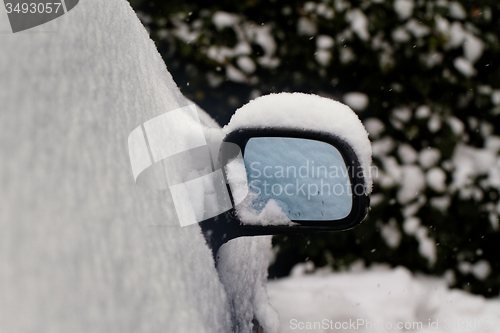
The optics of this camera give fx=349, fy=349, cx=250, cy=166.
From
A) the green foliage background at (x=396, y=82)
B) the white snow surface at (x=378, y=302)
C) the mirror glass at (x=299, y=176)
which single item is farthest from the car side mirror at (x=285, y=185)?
the green foliage background at (x=396, y=82)

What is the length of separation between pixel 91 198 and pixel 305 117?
1.35 ft

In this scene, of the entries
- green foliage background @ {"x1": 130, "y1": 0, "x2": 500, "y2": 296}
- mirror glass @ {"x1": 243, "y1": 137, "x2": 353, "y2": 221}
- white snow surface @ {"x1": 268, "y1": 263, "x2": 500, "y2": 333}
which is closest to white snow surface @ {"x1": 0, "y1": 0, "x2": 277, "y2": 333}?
mirror glass @ {"x1": 243, "y1": 137, "x2": 353, "y2": 221}

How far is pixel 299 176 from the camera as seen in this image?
842 mm

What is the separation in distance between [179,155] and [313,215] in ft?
1.13

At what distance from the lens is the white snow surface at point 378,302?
2146 mm

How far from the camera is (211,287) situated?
0.59 meters

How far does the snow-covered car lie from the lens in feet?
0.91

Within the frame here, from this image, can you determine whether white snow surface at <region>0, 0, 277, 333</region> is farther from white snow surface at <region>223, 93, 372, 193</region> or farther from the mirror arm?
white snow surface at <region>223, 93, 372, 193</region>

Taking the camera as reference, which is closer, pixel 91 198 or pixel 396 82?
pixel 91 198

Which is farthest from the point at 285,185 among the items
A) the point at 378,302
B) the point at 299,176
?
the point at 378,302

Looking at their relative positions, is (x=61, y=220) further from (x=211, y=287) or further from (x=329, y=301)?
(x=329, y=301)

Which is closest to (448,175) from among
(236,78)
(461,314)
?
(461,314)

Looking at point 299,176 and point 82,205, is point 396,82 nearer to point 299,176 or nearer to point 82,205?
point 299,176

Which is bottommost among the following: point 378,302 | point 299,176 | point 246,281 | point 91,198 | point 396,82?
point 378,302
